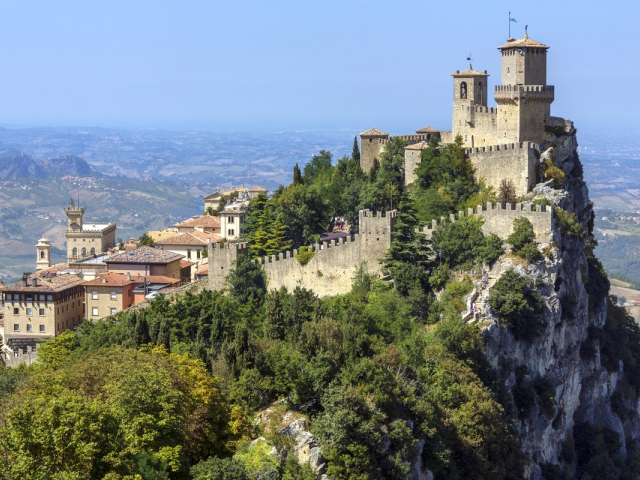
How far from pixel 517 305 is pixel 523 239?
11.5ft

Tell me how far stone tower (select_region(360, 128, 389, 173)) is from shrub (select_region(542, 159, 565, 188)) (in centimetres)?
1239

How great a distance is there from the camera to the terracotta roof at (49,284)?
61.3 m

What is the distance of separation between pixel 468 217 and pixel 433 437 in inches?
679

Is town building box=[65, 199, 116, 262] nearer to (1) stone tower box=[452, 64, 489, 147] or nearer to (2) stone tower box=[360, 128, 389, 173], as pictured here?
(2) stone tower box=[360, 128, 389, 173]

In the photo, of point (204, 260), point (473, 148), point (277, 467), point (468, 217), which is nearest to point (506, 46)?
point (473, 148)

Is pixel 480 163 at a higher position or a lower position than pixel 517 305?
higher

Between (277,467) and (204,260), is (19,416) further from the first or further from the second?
(204,260)

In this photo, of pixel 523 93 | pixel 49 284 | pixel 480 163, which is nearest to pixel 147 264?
pixel 49 284

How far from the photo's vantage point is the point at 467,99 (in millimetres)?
65812

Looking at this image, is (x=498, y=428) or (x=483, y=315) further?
(x=483, y=315)

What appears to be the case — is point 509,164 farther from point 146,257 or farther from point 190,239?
point 190,239

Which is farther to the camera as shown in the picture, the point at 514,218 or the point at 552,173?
the point at 552,173

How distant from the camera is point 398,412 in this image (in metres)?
39.8

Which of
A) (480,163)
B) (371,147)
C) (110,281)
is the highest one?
(371,147)
